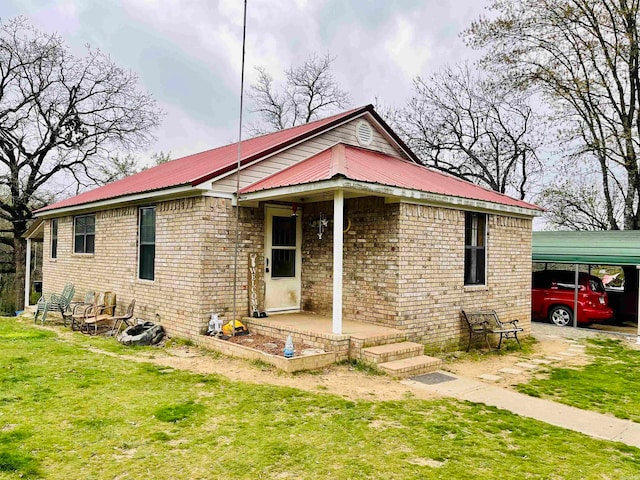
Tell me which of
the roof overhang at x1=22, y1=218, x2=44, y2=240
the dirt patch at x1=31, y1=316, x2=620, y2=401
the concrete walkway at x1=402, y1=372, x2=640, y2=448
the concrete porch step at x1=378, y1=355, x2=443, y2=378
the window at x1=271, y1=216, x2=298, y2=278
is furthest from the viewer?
the roof overhang at x1=22, y1=218, x2=44, y2=240

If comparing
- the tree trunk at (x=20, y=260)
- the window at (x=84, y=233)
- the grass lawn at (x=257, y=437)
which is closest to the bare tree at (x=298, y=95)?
the tree trunk at (x=20, y=260)

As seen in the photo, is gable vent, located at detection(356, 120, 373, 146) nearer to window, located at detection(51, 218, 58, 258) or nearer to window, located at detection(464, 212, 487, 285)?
window, located at detection(464, 212, 487, 285)

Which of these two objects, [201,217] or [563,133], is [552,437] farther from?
[563,133]

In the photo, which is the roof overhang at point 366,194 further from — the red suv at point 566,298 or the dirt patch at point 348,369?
the red suv at point 566,298

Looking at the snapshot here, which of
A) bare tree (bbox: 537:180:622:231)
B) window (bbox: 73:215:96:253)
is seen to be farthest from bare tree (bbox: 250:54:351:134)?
window (bbox: 73:215:96:253)

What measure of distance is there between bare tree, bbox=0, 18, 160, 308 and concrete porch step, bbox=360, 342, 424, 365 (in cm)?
2033

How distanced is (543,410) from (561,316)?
904cm

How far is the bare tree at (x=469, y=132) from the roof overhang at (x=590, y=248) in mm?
8722

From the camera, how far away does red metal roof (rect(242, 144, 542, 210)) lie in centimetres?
782

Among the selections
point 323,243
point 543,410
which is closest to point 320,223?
point 323,243

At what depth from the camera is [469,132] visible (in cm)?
2350

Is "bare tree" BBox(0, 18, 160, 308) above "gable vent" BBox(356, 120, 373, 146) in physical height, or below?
above

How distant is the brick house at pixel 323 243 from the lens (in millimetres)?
8273

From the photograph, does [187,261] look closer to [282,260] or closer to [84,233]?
[282,260]
